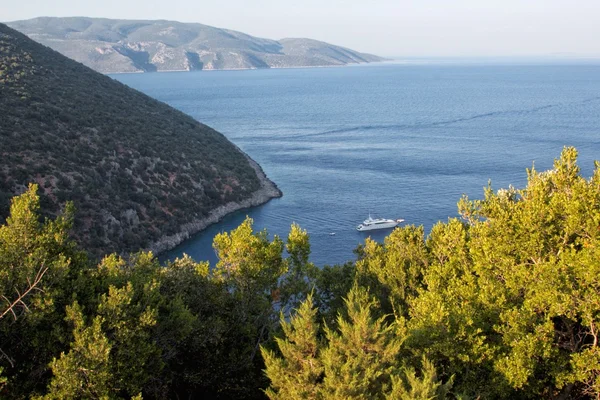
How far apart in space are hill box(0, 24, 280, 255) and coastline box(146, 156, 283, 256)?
0.17 metres

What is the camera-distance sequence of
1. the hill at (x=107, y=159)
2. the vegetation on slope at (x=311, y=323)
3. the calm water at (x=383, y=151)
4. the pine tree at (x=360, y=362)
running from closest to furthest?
1. the pine tree at (x=360, y=362)
2. the vegetation on slope at (x=311, y=323)
3. the hill at (x=107, y=159)
4. the calm water at (x=383, y=151)

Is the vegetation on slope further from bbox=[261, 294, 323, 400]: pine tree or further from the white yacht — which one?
the white yacht

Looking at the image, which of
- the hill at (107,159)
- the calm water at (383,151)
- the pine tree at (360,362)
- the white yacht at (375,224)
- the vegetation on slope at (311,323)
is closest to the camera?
the pine tree at (360,362)

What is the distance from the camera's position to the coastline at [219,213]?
188ft

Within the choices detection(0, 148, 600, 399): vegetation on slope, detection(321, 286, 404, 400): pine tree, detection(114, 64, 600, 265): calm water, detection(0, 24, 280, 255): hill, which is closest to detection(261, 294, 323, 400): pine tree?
detection(0, 148, 600, 399): vegetation on slope

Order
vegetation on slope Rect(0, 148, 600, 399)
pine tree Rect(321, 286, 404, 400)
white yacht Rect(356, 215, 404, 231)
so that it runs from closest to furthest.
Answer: pine tree Rect(321, 286, 404, 400) < vegetation on slope Rect(0, 148, 600, 399) < white yacht Rect(356, 215, 404, 231)

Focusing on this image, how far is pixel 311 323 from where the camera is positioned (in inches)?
577

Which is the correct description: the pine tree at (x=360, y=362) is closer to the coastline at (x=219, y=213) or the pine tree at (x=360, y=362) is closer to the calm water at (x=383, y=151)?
the calm water at (x=383, y=151)

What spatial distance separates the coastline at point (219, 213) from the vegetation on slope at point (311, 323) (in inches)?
1314

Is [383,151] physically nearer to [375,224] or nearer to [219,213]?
[375,224]

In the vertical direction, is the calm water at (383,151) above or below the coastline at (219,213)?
above

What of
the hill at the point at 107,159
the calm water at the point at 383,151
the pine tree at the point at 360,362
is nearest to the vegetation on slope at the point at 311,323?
the pine tree at the point at 360,362

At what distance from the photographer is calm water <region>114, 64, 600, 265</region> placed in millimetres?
69188

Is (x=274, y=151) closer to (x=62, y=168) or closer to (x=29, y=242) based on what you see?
(x=62, y=168)
